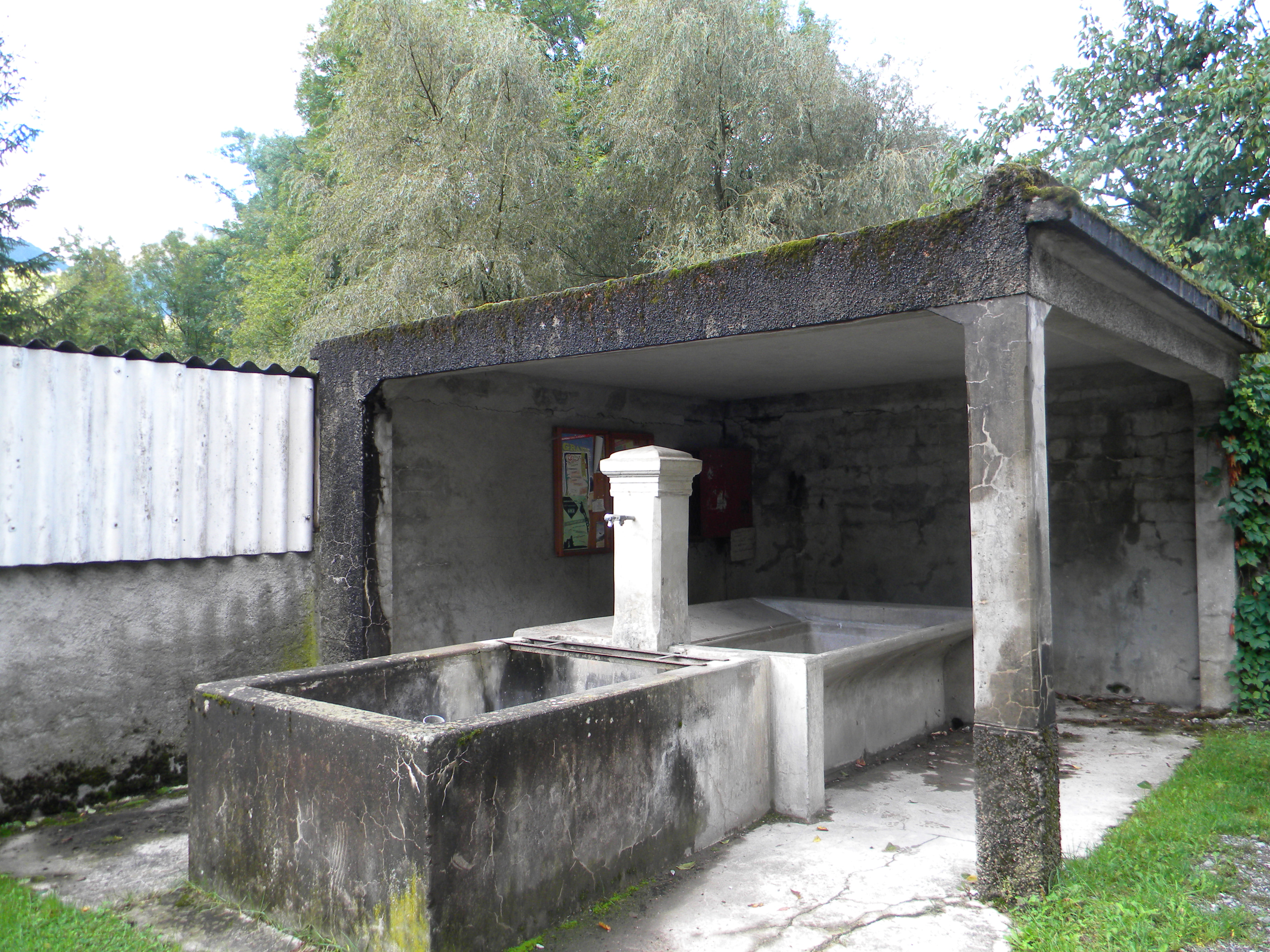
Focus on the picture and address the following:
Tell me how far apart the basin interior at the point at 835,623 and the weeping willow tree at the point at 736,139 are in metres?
7.98

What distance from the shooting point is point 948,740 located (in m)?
6.05

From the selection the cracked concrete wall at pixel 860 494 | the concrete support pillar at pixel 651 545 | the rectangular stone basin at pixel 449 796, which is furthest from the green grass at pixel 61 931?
the cracked concrete wall at pixel 860 494

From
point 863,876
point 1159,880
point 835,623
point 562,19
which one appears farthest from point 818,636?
point 562,19

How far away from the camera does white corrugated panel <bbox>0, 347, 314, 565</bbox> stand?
484 centimetres

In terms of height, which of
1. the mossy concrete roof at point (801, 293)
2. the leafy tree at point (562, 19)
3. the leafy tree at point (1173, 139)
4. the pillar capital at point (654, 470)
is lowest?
the pillar capital at point (654, 470)

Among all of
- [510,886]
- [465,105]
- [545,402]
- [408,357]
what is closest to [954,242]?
[510,886]

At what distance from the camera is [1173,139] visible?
34.5 feet

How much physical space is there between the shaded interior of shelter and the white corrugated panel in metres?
0.66

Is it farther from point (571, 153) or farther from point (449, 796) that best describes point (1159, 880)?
point (571, 153)

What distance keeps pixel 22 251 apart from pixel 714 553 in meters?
20.3

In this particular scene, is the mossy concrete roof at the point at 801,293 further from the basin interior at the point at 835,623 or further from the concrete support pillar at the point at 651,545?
the basin interior at the point at 835,623

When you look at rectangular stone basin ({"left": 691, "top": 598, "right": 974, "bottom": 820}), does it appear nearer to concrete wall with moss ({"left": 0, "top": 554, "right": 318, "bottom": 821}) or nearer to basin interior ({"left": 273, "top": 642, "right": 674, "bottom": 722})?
basin interior ({"left": 273, "top": 642, "right": 674, "bottom": 722})

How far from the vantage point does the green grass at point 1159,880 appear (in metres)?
3.17

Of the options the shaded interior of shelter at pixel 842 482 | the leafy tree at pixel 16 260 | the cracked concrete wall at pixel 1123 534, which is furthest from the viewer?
the leafy tree at pixel 16 260
